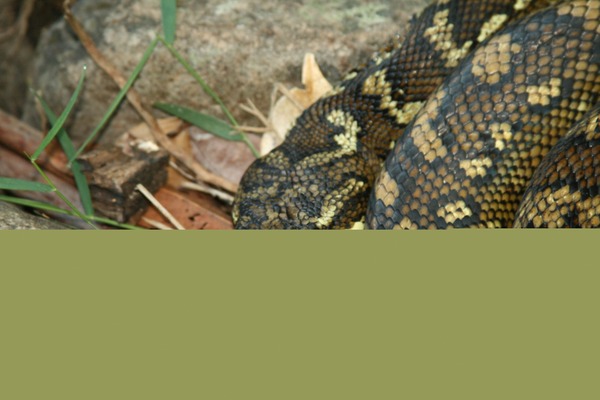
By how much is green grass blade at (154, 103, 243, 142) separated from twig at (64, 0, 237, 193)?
0.11m

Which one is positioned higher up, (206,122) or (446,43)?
(446,43)

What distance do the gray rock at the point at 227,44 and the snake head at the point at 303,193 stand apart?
74 centimetres

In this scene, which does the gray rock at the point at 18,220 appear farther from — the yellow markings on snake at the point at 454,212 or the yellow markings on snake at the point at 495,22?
the yellow markings on snake at the point at 495,22

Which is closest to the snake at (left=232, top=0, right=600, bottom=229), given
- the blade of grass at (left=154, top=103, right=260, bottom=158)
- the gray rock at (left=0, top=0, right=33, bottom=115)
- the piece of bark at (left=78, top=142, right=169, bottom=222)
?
the piece of bark at (left=78, top=142, right=169, bottom=222)

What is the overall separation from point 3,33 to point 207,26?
1574 mm

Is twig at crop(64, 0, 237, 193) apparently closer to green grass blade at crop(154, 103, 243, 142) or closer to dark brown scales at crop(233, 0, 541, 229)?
green grass blade at crop(154, 103, 243, 142)

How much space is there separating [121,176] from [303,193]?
0.99m

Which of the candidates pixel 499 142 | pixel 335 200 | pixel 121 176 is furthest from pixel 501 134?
pixel 121 176

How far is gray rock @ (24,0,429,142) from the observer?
392 cm

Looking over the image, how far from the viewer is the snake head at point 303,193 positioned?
10.5 feet

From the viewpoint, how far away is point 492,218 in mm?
2980

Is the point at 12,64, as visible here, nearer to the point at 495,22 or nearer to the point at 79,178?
the point at 79,178

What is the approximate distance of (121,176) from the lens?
367 centimetres

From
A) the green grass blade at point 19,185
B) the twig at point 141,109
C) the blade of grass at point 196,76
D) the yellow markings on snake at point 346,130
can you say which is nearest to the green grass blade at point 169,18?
the blade of grass at point 196,76
